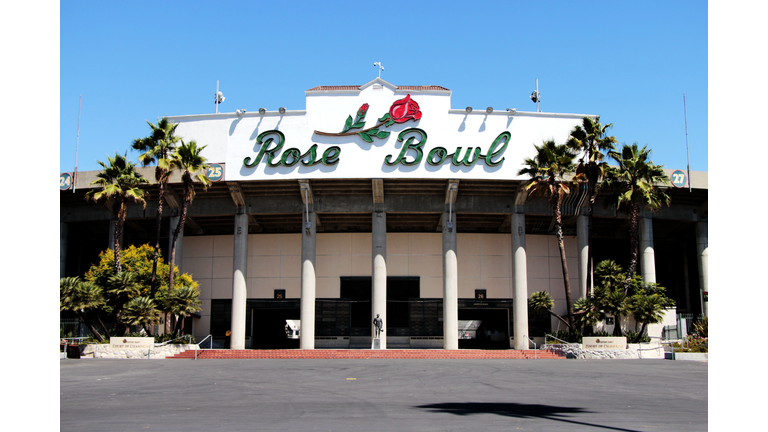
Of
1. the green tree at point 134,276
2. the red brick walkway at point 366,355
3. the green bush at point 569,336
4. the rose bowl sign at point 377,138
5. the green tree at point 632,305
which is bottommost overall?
the red brick walkway at point 366,355

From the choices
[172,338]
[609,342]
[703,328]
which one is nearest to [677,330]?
[703,328]

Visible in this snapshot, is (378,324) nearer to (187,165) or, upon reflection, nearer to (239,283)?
(239,283)

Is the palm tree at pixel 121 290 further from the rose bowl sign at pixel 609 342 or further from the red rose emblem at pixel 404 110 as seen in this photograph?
the rose bowl sign at pixel 609 342

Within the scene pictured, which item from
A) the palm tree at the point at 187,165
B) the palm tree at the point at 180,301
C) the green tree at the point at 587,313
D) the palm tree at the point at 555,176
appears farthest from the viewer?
the palm tree at the point at 555,176

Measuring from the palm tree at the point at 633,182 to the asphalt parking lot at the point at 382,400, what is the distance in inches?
527

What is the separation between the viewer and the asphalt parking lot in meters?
9.56

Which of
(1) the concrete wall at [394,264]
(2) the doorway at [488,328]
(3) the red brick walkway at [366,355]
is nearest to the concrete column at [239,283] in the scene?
(3) the red brick walkway at [366,355]

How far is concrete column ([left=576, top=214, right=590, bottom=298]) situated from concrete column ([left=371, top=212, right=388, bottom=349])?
41.8ft

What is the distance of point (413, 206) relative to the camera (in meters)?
38.4

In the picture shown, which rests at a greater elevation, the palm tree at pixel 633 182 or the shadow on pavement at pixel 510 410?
the palm tree at pixel 633 182

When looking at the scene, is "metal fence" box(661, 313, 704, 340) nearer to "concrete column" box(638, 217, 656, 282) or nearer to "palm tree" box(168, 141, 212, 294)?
"concrete column" box(638, 217, 656, 282)

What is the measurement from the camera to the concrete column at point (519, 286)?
1442 inches

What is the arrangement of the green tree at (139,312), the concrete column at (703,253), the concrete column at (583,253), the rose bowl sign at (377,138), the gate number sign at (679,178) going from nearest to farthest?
the green tree at (139,312)
the concrete column at (583,253)
the rose bowl sign at (377,138)
the gate number sign at (679,178)
the concrete column at (703,253)

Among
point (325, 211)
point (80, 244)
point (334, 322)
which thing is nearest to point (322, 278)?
point (334, 322)
